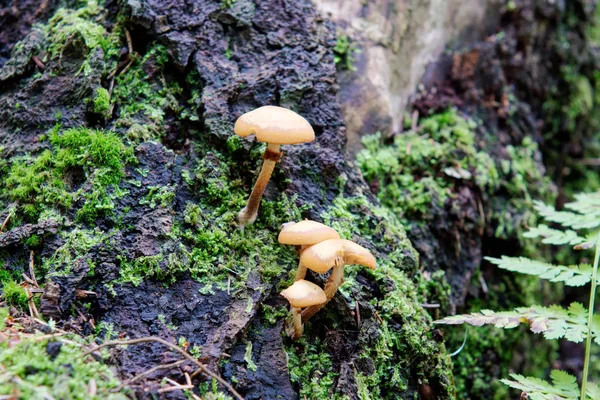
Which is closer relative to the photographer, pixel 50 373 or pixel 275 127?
pixel 50 373

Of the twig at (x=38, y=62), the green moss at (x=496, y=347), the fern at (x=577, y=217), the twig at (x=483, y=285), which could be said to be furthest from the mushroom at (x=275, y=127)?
the twig at (x=483, y=285)

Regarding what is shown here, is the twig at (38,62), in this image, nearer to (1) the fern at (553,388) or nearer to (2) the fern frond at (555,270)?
(2) the fern frond at (555,270)

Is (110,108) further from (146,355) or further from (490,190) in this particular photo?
(490,190)

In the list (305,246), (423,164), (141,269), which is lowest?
(141,269)

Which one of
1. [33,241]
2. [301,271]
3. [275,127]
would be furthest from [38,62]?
[301,271]

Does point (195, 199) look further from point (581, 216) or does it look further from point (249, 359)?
point (581, 216)

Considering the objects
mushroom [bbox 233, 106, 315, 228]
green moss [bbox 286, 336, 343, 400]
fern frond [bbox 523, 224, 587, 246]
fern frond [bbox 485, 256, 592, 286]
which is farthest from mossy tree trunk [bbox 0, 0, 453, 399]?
fern frond [bbox 523, 224, 587, 246]
